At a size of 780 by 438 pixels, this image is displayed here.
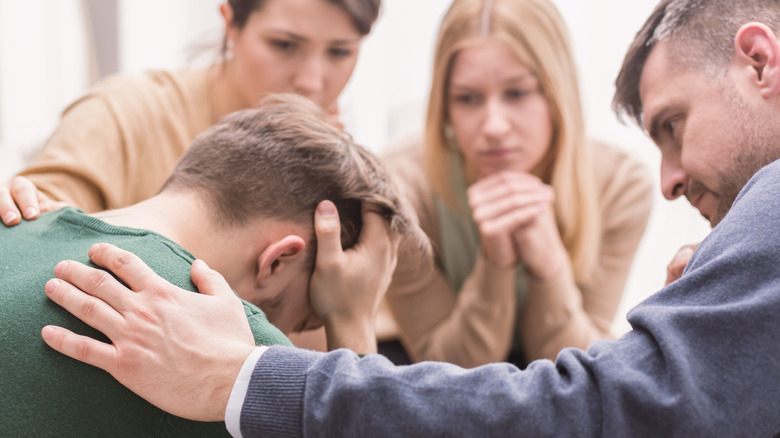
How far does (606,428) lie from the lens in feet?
2.26

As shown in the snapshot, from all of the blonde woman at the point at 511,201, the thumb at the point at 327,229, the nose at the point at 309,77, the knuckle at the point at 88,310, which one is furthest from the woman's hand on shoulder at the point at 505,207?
the knuckle at the point at 88,310

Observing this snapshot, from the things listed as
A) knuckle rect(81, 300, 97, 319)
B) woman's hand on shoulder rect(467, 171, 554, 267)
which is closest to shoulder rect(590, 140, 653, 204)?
woman's hand on shoulder rect(467, 171, 554, 267)

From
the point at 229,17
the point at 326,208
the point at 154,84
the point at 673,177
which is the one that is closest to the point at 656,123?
the point at 673,177

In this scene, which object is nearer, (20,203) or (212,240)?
(212,240)

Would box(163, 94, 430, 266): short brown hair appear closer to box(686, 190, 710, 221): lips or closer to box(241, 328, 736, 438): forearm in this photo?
box(241, 328, 736, 438): forearm

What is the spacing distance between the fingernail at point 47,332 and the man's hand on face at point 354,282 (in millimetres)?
359

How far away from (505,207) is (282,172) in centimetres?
80

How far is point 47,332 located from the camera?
0.77 metres

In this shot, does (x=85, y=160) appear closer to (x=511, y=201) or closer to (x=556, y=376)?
(x=511, y=201)

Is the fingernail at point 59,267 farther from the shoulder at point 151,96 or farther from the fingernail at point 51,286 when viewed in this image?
the shoulder at point 151,96

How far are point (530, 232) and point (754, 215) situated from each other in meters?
0.98

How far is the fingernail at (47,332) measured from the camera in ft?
2.53

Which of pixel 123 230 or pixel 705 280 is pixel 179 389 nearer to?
pixel 123 230

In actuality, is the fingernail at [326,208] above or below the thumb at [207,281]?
above
